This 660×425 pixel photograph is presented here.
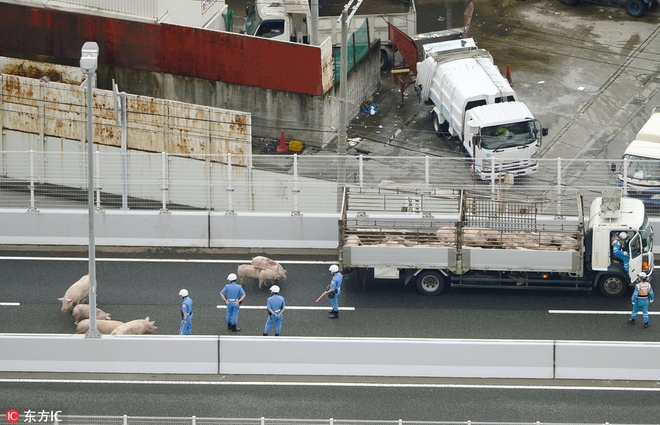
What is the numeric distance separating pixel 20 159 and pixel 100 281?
7.61 m

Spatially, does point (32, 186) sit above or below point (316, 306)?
above

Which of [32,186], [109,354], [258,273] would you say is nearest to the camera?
[109,354]

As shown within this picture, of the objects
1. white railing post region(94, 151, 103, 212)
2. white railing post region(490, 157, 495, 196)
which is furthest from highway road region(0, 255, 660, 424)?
white railing post region(490, 157, 495, 196)

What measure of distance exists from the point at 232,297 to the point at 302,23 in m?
17.5

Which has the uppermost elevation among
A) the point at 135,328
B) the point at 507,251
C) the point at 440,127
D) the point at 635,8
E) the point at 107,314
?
the point at 635,8

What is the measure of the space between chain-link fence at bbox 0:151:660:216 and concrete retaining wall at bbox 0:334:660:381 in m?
5.63

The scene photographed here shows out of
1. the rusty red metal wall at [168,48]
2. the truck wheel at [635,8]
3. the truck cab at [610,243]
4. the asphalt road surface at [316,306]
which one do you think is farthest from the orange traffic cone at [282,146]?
the truck wheel at [635,8]

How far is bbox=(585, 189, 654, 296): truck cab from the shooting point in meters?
28.0

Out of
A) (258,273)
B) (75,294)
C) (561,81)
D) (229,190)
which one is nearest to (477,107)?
(561,81)

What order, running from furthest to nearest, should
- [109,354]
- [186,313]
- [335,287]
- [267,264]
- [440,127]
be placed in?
[440,127] < [267,264] < [335,287] < [186,313] < [109,354]

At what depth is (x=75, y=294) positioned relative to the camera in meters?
28.0

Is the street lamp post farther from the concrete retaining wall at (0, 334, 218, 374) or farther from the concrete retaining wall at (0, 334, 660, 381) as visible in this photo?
the concrete retaining wall at (0, 334, 660, 381)

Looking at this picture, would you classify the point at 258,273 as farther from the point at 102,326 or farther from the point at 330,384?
the point at 330,384

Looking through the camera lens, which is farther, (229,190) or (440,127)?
(440,127)
